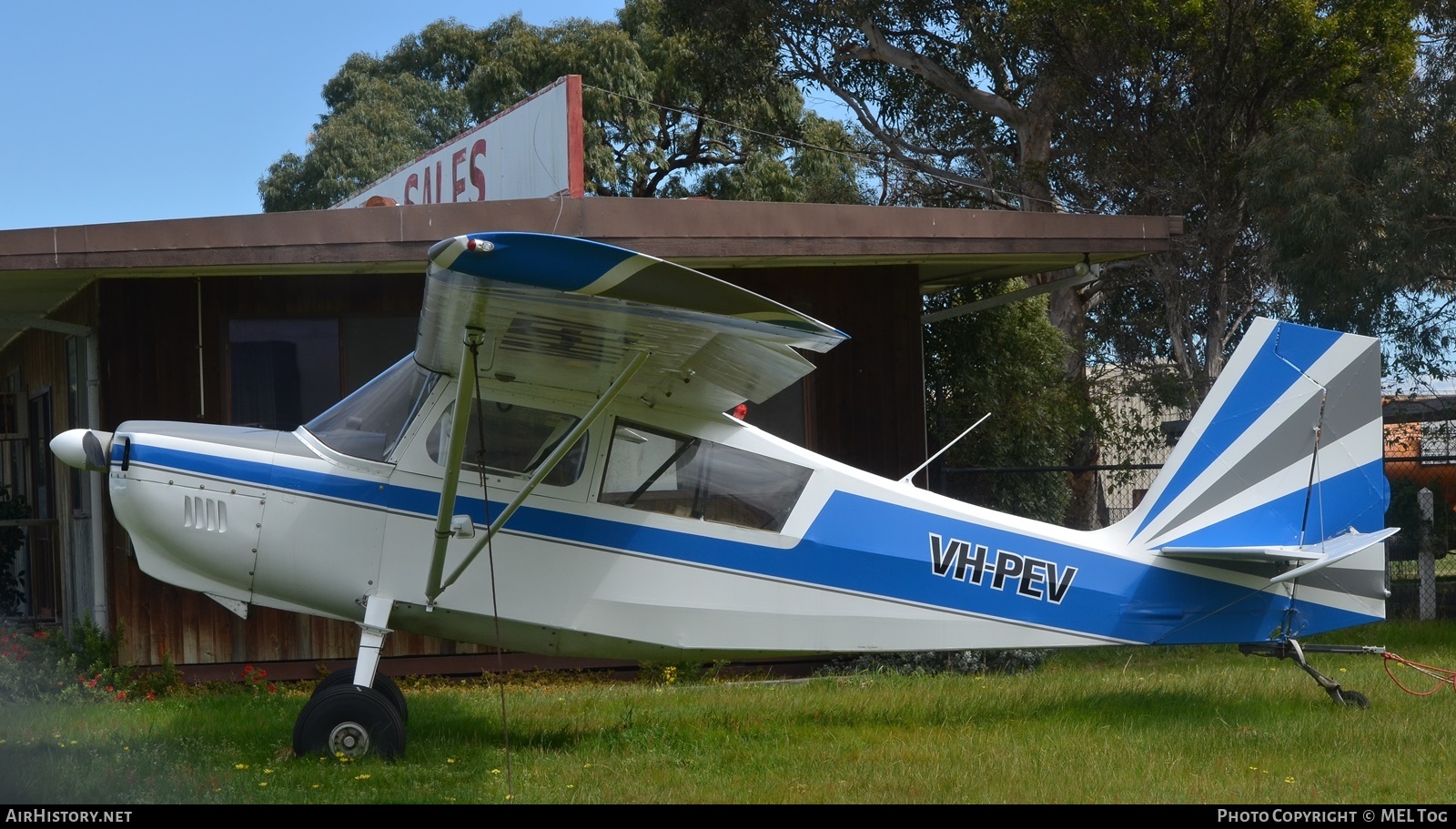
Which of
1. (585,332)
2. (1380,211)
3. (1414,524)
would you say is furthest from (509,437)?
(1414,524)

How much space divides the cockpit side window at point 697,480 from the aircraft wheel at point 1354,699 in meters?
3.38

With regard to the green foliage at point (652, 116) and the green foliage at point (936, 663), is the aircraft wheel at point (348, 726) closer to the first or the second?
the green foliage at point (936, 663)

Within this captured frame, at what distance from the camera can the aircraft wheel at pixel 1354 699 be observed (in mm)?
7074

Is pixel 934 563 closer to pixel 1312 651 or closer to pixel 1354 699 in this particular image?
pixel 1312 651

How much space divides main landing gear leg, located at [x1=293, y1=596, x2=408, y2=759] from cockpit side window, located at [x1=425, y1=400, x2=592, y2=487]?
89cm

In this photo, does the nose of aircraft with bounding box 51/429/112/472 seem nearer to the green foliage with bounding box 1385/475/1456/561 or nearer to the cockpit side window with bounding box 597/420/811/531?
the cockpit side window with bounding box 597/420/811/531

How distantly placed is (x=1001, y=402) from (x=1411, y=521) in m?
5.08

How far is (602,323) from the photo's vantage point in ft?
16.9

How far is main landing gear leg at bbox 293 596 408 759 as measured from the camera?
5.91m

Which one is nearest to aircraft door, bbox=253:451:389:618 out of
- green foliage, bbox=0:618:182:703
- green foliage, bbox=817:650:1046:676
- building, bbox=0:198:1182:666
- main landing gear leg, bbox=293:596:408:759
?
main landing gear leg, bbox=293:596:408:759

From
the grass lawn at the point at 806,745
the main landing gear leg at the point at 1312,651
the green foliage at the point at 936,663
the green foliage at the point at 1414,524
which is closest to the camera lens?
the grass lawn at the point at 806,745

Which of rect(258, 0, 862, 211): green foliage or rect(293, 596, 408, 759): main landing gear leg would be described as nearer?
rect(293, 596, 408, 759): main landing gear leg

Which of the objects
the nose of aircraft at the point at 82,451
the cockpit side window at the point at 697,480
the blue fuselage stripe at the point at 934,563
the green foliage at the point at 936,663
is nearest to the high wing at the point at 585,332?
the cockpit side window at the point at 697,480

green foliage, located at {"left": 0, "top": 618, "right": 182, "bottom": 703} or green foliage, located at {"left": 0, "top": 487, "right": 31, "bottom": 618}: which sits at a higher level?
green foliage, located at {"left": 0, "top": 487, "right": 31, "bottom": 618}
